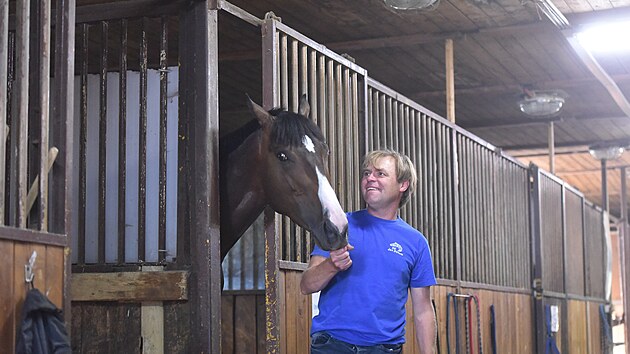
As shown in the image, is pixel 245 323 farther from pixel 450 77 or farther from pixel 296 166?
pixel 296 166

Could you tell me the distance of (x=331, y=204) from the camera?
151 inches

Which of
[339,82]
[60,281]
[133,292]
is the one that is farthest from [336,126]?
[60,281]

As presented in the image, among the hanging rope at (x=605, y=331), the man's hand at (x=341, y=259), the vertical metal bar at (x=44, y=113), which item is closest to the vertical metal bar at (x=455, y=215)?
the man's hand at (x=341, y=259)

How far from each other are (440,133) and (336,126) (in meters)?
1.69

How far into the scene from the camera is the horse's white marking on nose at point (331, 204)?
3.68 meters

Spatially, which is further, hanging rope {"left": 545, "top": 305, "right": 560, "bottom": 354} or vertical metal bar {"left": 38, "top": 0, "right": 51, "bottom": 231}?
hanging rope {"left": 545, "top": 305, "right": 560, "bottom": 354}

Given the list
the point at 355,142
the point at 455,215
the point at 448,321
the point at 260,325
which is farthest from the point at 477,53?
the point at 355,142

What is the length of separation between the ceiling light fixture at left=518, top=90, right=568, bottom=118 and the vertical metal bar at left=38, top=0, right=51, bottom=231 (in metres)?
6.15

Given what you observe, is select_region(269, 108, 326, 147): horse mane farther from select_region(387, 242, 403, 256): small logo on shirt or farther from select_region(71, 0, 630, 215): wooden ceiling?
select_region(71, 0, 630, 215): wooden ceiling

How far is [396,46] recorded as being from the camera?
24.7 ft

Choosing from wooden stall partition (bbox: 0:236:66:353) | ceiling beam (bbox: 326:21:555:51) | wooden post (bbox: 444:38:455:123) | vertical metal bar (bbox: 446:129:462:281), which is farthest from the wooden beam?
wooden stall partition (bbox: 0:236:66:353)

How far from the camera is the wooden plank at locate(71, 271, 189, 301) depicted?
13.3 feet

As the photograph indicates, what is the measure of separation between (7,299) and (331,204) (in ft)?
4.59

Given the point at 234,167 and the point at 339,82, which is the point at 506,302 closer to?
the point at 339,82
